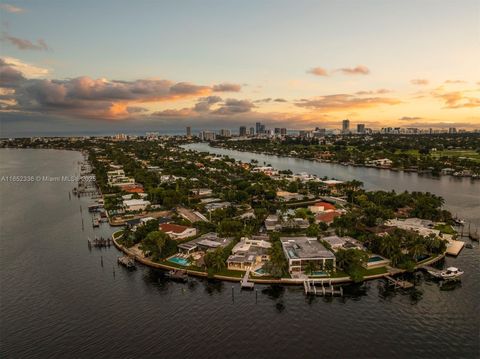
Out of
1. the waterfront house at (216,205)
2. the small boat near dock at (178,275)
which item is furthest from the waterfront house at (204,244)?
the waterfront house at (216,205)

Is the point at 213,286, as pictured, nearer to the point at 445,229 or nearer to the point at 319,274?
the point at 319,274

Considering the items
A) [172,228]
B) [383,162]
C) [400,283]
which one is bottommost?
[400,283]

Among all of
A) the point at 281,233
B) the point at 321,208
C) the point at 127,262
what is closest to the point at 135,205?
the point at 127,262

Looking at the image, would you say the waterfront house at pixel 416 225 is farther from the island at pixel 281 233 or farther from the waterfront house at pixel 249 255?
the waterfront house at pixel 249 255

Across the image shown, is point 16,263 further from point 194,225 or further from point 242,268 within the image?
point 242,268

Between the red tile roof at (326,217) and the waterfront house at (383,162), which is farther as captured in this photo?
the waterfront house at (383,162)

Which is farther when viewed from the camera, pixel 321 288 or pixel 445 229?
pixel 445 229
